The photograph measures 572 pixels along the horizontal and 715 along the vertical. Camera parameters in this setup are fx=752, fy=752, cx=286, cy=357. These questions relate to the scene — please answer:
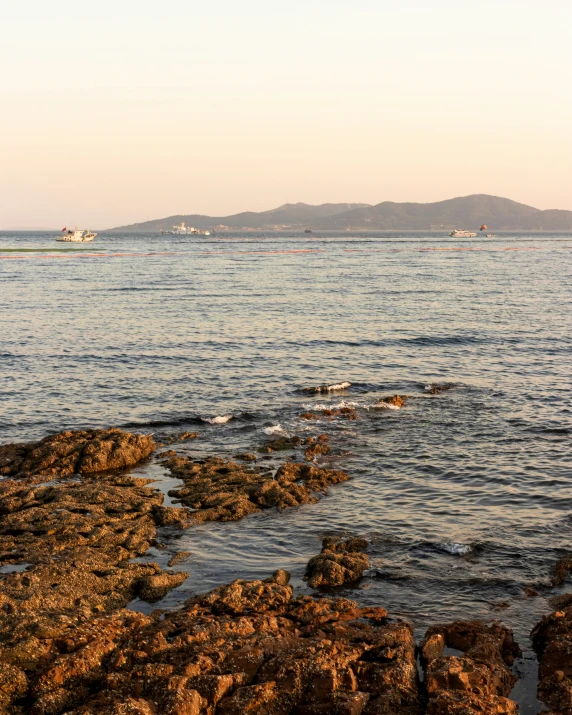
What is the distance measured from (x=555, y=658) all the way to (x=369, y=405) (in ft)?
68.9

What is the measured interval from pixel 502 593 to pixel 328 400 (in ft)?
61.7

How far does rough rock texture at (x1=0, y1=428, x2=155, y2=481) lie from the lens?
2575 cm

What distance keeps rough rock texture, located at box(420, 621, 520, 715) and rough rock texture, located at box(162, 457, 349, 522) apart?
8612 mm

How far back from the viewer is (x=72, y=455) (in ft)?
86.4

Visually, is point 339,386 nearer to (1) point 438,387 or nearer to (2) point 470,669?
(1) point 438,387

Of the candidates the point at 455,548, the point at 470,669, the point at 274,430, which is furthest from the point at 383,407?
the point at 470,669

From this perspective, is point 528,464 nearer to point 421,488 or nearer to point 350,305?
point 421,488

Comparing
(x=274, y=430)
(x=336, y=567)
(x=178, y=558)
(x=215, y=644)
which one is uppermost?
(x=215, y=644)

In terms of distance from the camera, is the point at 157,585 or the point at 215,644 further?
the point at 157,585

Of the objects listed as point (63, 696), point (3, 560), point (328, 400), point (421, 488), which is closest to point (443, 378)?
point (328, 400)

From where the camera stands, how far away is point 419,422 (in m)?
31.5

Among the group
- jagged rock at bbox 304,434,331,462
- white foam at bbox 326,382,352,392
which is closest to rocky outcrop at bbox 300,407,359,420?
jagged rock at bbox 304,434,331,462

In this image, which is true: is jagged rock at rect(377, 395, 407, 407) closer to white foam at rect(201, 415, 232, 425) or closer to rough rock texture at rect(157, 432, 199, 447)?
white foam at rect(201, 415, 232, 425)

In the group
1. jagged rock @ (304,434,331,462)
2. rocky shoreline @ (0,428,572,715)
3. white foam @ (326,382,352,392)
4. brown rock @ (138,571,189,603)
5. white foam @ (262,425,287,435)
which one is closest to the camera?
rocky shoreline @ (0,428,572,715)
